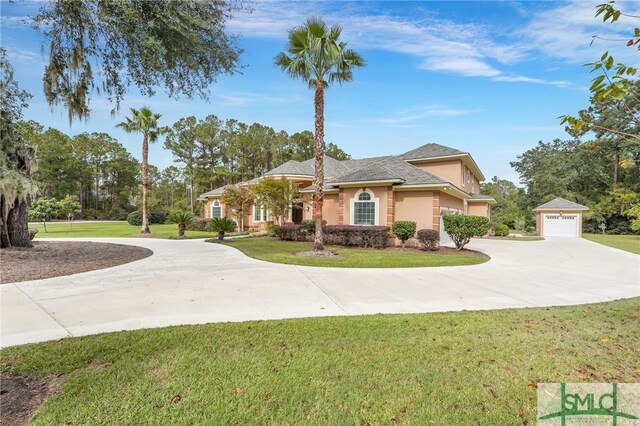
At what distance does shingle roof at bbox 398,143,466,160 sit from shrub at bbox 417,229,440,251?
321 inches

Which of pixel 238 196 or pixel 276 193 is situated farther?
pixel 238 196

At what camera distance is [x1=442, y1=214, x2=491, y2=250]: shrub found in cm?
1356

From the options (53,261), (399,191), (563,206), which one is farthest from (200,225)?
(563,206)

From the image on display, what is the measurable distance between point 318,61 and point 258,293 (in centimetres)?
938

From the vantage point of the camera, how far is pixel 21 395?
2.77 meters

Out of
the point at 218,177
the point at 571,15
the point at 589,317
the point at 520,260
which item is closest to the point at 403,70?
the point at 571,15

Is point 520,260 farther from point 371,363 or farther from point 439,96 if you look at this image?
point 371,363

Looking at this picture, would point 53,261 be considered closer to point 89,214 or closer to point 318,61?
point 318,61

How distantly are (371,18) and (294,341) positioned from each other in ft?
28.0

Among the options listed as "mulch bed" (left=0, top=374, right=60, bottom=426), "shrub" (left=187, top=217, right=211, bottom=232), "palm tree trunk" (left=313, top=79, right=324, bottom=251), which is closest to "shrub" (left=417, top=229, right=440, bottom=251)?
"palm tree trunk" (left=313, top=79, right=324, bottom=251)

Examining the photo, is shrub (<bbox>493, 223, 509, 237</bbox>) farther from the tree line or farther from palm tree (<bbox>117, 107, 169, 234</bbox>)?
palm tree (<bbox>117, 107, 169, 234</bbox>)

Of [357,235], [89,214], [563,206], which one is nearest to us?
[357,235]

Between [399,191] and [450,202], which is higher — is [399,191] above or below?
above

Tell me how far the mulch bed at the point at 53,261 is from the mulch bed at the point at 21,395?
5.92 meters
